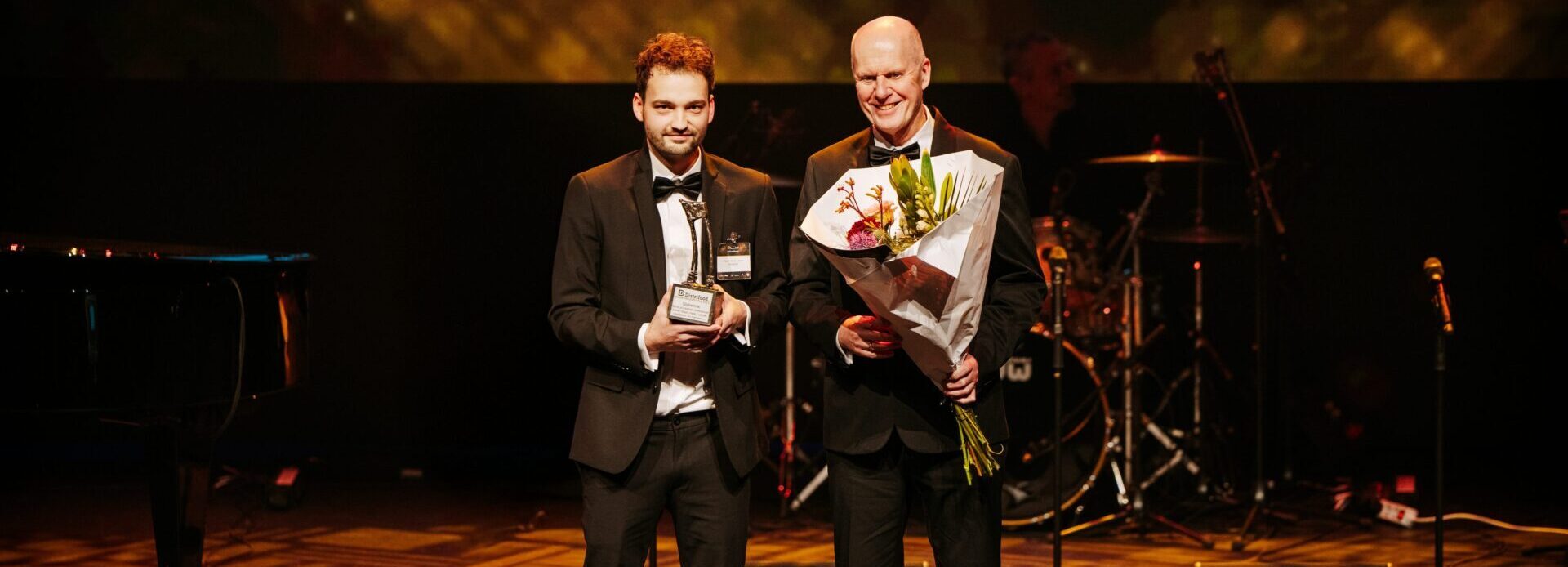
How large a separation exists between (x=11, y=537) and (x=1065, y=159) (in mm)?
4425

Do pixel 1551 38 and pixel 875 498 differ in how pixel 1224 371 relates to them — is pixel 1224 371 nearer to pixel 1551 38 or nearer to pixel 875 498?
pixel 1551 38

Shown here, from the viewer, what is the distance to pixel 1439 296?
3.85m

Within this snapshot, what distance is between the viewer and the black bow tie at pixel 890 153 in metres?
2.62

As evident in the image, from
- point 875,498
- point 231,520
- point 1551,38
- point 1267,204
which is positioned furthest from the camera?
point 1551,38

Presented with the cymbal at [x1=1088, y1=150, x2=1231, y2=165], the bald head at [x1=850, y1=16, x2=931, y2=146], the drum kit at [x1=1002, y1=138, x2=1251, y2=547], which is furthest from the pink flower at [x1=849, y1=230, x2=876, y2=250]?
the cymbal at [x1=1088, y1=150, x2=1231, y2=165]

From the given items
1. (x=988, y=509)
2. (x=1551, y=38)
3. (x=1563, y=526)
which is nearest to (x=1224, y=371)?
(x=1563, y=526)

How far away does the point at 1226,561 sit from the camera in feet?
15.2

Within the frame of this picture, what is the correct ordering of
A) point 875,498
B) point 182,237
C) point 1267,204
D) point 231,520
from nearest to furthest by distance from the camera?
point 875,498 → point 1267,204 → point 231,520 → point 182,237

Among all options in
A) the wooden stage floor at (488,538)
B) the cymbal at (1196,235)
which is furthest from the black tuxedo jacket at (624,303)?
the cymbal at (1196,235)

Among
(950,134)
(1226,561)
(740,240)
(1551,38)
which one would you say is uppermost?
(1551,38)

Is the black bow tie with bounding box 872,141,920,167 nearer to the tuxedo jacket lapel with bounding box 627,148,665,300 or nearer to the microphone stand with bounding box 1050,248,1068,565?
the tuxedo jacket lapel with bounding box 627,148,665,300

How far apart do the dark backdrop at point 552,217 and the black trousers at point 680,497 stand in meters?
3.46

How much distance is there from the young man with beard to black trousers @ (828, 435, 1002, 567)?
22cm

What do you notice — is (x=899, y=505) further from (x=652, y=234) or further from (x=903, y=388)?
(x=652, y=234)
